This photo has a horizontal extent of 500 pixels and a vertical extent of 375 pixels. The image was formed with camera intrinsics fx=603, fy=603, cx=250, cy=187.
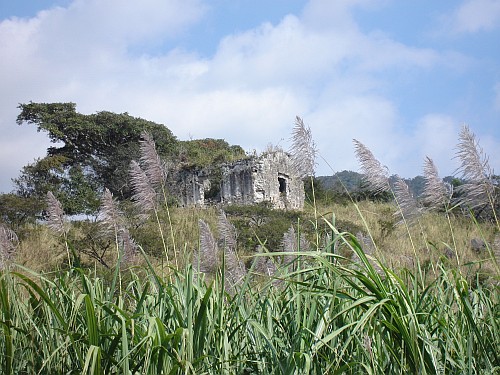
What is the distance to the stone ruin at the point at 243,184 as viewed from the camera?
76.8 ft

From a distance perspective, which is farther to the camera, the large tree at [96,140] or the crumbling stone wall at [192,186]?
the large tree at [96,140]

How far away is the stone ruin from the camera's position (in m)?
23.4

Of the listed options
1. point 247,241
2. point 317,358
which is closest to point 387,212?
point 247,241

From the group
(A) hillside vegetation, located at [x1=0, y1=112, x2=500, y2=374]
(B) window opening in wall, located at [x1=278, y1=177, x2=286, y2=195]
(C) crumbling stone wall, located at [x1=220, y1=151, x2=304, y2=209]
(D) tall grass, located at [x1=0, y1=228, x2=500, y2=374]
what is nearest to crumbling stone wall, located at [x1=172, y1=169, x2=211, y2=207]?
(C) crumbling stone wall, located at [x1=220, y1=151, x2=304, y2=209]

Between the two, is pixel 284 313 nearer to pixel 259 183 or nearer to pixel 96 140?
pixel 259 183

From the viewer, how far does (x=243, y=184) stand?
23656mm

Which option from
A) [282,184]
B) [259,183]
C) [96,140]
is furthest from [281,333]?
[96,140]

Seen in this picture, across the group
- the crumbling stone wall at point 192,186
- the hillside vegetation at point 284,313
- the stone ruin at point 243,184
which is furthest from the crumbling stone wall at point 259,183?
the hillside vegetation at point 284,313

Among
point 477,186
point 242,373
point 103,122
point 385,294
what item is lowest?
point 242,373

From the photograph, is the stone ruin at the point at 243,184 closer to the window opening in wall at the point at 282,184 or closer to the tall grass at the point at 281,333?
the window opening in wall at the point at 282,184

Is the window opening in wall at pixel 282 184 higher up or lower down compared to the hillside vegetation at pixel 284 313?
higher up

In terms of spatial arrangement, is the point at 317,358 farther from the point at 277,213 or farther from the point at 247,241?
the point at 277,213

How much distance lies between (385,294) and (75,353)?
1.32m

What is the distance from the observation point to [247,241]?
14.5 metres
